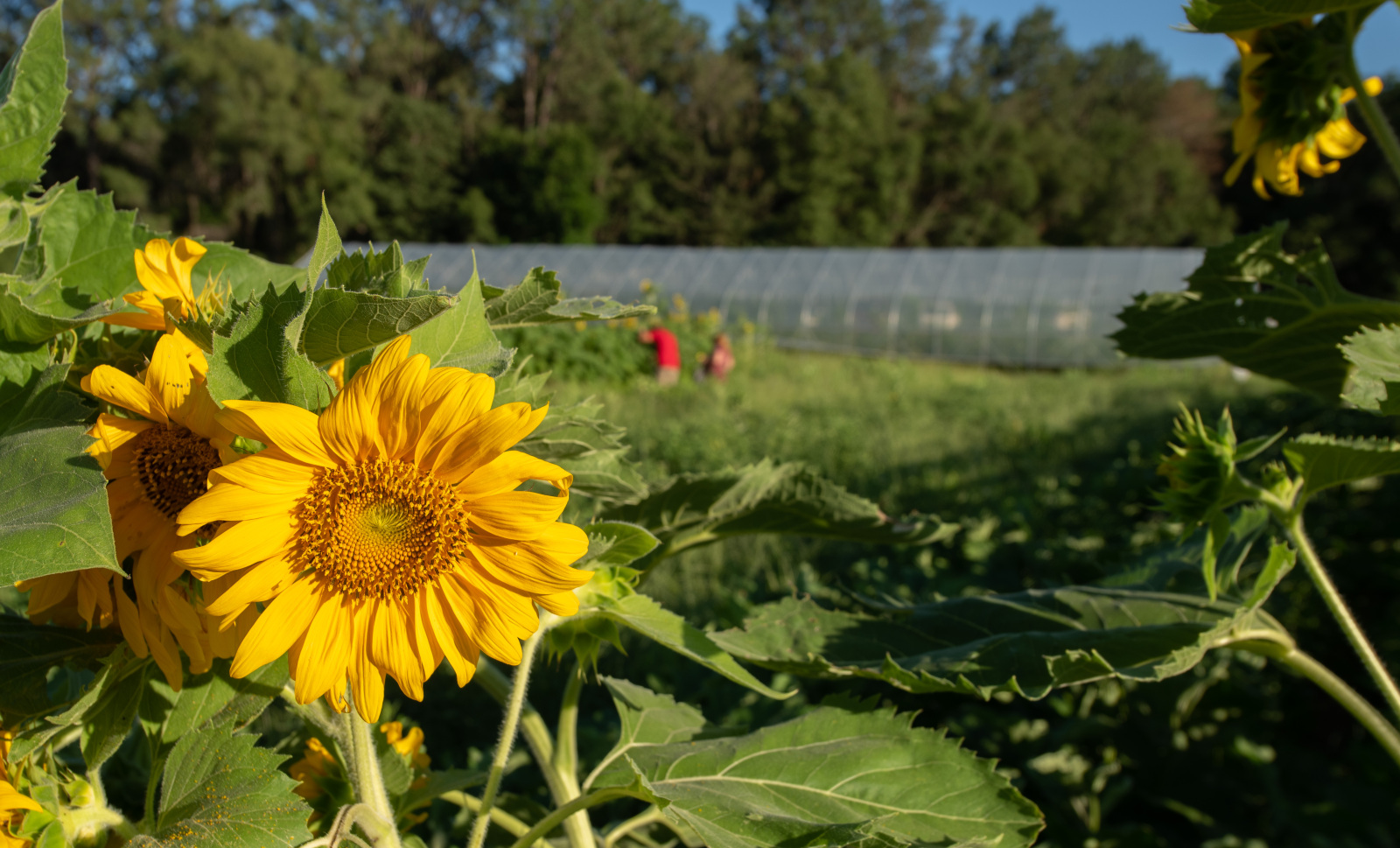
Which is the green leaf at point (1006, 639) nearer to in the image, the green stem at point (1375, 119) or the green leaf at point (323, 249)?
the green leaf at point (323, 249)

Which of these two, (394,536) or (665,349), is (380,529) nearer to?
(394,536)

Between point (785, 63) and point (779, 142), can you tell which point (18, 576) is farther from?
point (785, 63)

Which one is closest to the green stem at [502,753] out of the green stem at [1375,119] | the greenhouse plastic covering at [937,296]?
the green stem at [1375,119]

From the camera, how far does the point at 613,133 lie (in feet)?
98.4

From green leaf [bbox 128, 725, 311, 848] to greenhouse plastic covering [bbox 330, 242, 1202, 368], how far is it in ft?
40.2

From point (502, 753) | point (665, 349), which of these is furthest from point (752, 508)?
point (665, 349)

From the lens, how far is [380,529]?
24.0 inches

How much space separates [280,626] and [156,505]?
0.42 ft

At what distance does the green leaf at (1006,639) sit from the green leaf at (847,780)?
6cm

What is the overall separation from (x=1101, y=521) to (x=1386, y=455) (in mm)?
2965

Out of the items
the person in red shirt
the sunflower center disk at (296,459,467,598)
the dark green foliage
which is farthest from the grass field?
the dark green foliage

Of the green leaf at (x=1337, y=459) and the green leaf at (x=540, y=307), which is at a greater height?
the green leaf at (x=540, y=307)

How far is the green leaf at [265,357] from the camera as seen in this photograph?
562mm

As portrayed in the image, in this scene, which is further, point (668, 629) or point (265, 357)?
point (668, 629)
